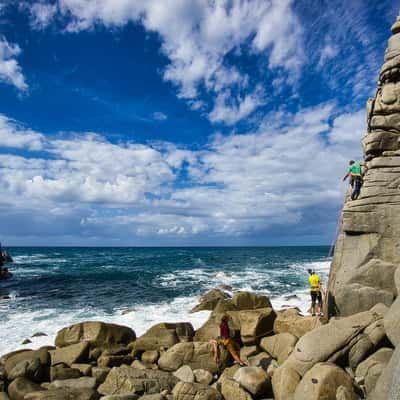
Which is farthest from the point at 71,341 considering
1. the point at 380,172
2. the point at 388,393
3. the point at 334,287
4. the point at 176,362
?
the point at 380,172

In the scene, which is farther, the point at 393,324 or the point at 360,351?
the point at 360,351

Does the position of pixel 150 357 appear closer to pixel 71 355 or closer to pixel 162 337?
pixel 162 337

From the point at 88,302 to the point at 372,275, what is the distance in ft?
73.5

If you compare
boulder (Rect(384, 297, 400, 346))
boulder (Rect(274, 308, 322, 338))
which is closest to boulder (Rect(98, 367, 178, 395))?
boulder (Rect(274, 308, 322, 338))

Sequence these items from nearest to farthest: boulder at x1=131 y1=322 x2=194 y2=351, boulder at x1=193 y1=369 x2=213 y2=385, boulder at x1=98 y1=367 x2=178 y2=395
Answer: boulder at x1=98 y1=367 x2=178 y2=395, boulder at x1=193 y1=369 x2=213 y2=385, boulder at x1=131 y1=322 x2=194 y2=351

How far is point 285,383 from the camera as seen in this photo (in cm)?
838

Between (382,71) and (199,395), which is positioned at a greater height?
(382,71)

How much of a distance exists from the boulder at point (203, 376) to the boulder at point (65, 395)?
10.6 ft

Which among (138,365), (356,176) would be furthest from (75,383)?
(356,176)

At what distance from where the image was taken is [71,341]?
14.4m

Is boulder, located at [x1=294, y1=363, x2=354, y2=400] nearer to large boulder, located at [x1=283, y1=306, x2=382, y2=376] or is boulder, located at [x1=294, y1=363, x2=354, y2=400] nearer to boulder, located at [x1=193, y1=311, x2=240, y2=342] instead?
large boulder, located at [x1=283, y1=306, x2=382, y2=376]

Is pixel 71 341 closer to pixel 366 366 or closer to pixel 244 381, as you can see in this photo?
pixel 244 381

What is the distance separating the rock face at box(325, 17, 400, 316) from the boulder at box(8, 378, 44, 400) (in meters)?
11.3

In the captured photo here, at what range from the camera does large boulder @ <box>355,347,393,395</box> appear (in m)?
7.67
